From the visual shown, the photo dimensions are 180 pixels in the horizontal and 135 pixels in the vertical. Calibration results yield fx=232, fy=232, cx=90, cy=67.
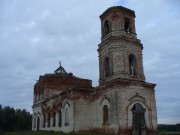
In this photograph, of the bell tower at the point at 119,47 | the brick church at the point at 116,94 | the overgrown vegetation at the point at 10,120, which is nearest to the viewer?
the brick church at the point at 116,94

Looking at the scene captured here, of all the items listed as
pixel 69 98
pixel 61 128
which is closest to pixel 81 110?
pixel 69 98

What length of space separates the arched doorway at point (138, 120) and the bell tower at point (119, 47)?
241 centimetres

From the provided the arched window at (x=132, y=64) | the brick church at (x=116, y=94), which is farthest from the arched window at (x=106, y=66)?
the arched window at (x=132, y=64)

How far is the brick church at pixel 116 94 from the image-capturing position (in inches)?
691

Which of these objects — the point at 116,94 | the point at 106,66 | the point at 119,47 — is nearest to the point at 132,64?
the point at 119,47

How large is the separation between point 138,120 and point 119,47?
6007 mm

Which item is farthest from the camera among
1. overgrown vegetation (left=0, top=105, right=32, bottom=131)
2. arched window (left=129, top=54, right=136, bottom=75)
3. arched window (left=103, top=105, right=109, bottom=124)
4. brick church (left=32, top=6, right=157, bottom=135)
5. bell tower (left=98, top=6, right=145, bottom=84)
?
overgrown vegetation (left=0, top=105, right=32, bottom=131)

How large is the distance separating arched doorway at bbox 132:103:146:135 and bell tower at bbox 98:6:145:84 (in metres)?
2.41

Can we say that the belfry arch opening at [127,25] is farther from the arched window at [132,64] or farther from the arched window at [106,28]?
the arched window at [132,64]

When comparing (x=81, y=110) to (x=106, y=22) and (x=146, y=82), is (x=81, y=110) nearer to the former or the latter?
(x=146, y=82)

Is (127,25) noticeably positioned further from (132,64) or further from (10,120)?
(10,120)

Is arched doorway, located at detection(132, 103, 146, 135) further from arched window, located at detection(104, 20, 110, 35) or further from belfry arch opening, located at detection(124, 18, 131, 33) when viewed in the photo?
arched window, located at detection(104, 20, 110, 35)

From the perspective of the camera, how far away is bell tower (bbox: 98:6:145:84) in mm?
18797

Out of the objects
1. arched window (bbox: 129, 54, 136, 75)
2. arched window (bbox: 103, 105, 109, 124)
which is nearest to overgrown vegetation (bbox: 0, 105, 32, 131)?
arched window (bbox: 103, 105, 109, 124)
